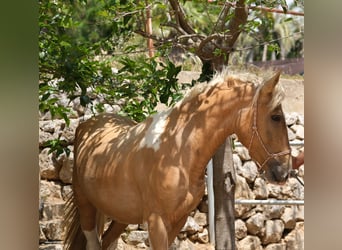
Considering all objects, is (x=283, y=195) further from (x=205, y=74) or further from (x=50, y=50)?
(x=50, y=50)

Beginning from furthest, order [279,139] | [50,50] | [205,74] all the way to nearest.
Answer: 1. [205,74]
2. [50,50]
3. [279,139]

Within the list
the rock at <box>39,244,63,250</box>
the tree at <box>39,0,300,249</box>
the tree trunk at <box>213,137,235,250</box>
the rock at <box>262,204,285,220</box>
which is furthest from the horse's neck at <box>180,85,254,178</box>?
the rock at <box>262,204,285,220</box>

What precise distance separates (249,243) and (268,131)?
254 cm

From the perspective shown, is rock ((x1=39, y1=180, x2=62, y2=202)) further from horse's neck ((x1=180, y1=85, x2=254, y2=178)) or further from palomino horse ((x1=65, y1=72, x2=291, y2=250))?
horse's neck ((x1=180, y1=85, x2=254, y2=178))

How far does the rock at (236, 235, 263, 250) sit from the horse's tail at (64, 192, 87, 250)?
6.22 ft

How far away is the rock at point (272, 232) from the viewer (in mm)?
4918

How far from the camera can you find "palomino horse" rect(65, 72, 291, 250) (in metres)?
2.50

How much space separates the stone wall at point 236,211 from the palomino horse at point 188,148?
64.3 inches

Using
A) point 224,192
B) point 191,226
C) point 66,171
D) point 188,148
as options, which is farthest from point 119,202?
point 191,226

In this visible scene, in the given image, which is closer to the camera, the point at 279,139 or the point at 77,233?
the point at 279,139

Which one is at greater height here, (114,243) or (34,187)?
(34,187)
